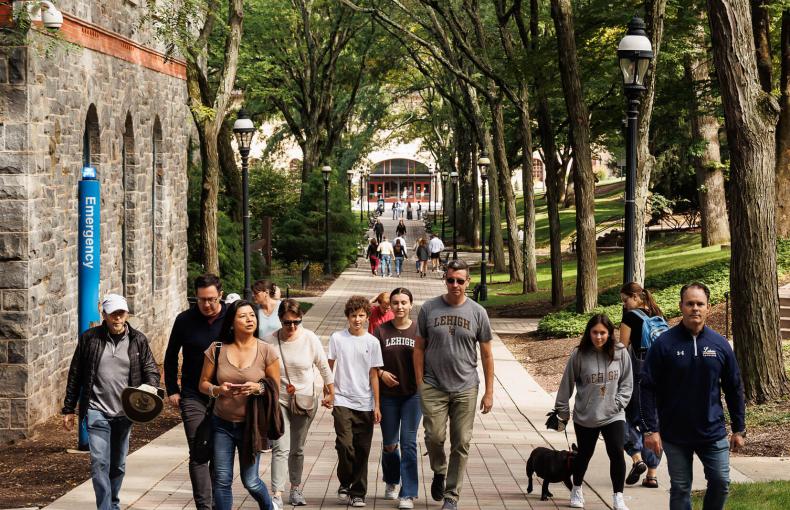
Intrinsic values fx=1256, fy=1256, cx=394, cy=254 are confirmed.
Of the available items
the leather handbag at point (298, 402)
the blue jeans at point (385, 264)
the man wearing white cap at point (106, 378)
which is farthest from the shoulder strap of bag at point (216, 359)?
the blue jeans at point (385, 264)

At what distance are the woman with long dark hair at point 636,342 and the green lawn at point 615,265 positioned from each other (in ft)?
59.8

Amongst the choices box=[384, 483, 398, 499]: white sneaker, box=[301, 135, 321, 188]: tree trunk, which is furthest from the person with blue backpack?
box=[301, 135, 321, 188]: tree trunk

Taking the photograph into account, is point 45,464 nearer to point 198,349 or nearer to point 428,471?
point 428,471

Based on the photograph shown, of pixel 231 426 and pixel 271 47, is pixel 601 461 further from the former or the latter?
pixel 271 47

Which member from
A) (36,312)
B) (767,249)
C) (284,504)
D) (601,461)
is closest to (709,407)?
(284,504)

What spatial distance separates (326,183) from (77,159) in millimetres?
28420

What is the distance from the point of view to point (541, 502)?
1009 cm

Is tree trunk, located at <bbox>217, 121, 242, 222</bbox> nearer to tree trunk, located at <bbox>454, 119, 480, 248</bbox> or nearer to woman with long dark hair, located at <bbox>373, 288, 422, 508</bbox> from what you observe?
tree trunk, located at <bbox>454, 119, 480, 248</bbox>

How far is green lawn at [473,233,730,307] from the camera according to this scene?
105 feet

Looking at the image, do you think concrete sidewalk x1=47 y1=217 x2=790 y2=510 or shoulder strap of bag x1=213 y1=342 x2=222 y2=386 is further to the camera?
concrete sidewalk x1=47 y1=217 x2=790 y2=510

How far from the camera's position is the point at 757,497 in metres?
9.75

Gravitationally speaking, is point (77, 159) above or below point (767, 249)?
above

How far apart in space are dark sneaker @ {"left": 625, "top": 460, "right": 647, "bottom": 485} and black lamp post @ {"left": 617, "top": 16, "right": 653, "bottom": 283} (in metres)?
3.91

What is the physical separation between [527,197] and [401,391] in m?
26.7
